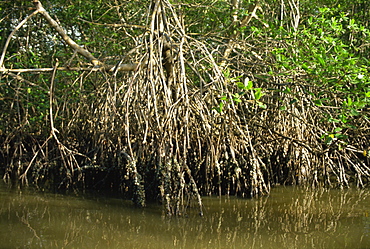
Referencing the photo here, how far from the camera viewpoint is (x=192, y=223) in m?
3.71

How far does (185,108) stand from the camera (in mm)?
4078

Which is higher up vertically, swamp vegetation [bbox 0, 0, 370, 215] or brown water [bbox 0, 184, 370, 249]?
swamp vegetation [bbox 0, 0, 370, 215]

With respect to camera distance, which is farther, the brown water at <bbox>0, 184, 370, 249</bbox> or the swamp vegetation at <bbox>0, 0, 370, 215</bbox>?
the swamp vegetation at <bbox>0, 0, 370, 215</bbox>

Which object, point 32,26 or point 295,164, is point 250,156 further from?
point 32,26

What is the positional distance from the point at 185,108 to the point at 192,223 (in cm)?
93

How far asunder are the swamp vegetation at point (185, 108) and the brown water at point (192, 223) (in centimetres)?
22

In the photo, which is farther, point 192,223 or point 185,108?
point 185,108

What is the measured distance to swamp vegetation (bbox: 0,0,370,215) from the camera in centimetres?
413

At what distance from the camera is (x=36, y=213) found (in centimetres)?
407

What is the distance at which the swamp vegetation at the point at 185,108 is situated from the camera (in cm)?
413

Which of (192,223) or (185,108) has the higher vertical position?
(185,108)

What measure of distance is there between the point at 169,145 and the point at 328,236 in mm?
1376

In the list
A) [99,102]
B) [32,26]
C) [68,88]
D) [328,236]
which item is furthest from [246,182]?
[32,26]

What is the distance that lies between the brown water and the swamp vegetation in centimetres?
22
